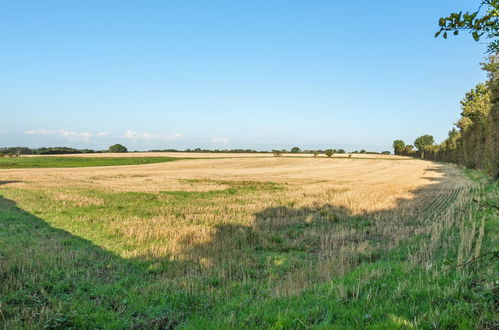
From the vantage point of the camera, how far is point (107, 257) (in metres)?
9.51

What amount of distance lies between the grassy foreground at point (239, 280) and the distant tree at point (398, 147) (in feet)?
525

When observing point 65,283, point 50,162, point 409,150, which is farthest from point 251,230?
point 409,150

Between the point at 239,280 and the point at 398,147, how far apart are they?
174 metres

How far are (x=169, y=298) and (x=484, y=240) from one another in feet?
28.3

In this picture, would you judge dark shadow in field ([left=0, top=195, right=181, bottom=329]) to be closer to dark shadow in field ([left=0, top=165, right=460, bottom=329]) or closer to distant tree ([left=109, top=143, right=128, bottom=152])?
dark shadow in field ([left=0, top=165, right=460, bottom=329])

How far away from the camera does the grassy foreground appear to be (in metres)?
5.18

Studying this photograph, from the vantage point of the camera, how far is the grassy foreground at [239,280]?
17.0ft

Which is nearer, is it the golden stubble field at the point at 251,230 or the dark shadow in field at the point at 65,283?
the dark shadow in field at the point at 65,283

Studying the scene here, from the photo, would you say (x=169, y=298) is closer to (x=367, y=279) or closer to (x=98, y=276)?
(x=98, y=276)

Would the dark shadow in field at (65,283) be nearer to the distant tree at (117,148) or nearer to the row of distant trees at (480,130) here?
the row of distant trees at (480,130)

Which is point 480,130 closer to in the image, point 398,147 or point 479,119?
point 479,119

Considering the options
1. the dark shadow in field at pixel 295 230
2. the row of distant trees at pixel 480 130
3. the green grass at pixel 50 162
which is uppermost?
the row of distant trees at pixel 480 130

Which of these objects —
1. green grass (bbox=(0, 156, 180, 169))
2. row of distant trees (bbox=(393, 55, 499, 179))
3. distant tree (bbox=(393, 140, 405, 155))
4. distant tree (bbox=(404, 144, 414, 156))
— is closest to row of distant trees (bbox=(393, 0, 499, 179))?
row of distant trees (bbox=(393, 55, 499, 179))

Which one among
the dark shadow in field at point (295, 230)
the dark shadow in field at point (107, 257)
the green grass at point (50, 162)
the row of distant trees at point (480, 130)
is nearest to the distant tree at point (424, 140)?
the row of distant trees at point (480, 130)
